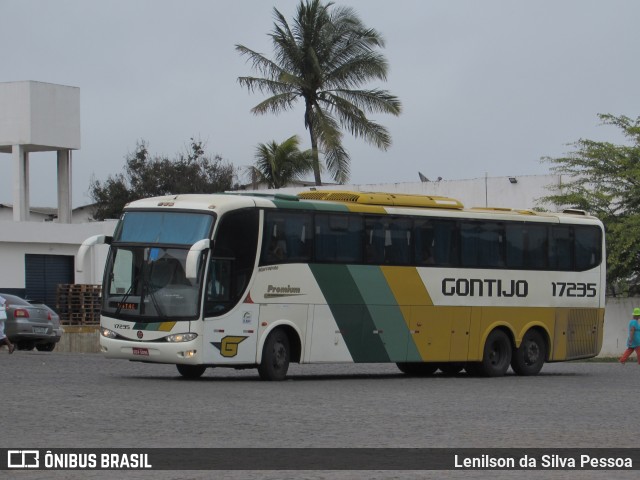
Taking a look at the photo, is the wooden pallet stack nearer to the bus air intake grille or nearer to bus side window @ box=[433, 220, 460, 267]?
the bus air intake grille

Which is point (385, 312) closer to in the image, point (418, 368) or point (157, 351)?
point (418, 368)

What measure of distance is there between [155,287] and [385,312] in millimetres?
4935

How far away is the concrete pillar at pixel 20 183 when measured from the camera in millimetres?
51031

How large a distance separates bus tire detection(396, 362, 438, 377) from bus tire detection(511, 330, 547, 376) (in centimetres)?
167

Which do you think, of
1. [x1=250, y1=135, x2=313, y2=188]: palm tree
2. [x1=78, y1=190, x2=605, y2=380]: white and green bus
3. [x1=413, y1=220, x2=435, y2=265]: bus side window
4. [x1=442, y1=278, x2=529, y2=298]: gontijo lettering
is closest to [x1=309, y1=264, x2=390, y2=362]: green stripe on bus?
[x1=78, y1=190, x2=605, y2=380]: white and green bus

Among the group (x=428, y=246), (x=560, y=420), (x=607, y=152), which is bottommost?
(x=560, y=420)

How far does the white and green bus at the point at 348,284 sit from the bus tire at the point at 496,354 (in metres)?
0.03

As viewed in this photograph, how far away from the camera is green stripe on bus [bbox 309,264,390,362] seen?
81.9 feet

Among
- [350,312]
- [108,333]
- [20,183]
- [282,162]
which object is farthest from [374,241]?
[282,162]

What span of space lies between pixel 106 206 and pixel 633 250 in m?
54.7

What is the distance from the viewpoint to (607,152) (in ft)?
148

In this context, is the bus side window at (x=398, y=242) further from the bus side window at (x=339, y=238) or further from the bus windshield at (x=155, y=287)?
the bus windshield at (x=155, y=287)

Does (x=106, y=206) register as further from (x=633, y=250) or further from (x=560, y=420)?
(x=560, y=420)

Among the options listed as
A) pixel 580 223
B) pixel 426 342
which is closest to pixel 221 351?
pixel 426 342
